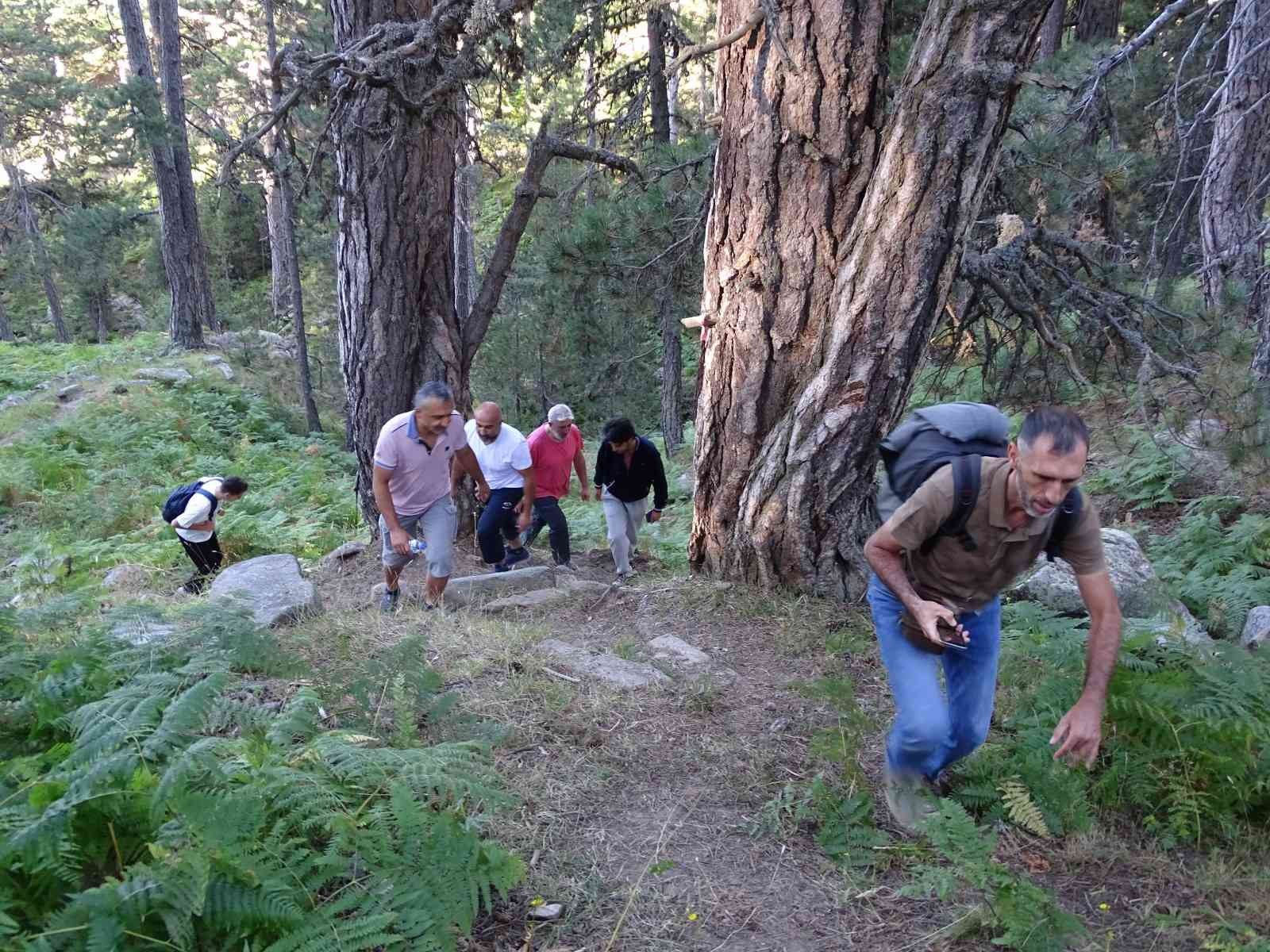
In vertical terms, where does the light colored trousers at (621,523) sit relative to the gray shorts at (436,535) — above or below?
below

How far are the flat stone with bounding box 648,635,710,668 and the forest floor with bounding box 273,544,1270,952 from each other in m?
0.10

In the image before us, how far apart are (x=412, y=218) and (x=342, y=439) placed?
10.1 metres

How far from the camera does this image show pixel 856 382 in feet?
18.4

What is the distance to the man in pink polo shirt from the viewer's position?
20.0 feet

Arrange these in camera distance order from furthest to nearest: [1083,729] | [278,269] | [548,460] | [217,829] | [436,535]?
[278,269]
[548,460]
[436,535]
[1083,729]
[217,829]

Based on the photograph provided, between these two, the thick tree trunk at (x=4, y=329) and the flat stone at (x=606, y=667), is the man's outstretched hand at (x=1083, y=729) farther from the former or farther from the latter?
the thick tree trunk at (x=4, y=329)

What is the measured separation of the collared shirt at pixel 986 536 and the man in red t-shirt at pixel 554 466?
556 centimetres

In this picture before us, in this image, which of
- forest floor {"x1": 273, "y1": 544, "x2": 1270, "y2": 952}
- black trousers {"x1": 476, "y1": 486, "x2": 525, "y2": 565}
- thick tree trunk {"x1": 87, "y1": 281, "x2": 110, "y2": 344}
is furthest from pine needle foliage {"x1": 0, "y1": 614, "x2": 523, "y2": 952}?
thick tree trunk {"x1": 87, "y1": 281, "x2": 110, "y2": 344}

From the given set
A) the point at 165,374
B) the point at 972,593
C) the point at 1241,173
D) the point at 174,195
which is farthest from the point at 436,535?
the point at 174,195

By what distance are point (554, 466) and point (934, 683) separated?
18.5 feet

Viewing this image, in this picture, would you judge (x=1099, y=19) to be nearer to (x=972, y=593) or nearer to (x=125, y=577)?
(x=972, y=593)

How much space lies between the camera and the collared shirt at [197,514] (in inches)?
311

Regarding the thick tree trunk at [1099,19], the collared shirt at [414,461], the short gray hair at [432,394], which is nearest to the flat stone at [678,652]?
the collared shirt at [414,461]

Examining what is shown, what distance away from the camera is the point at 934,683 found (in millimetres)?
3244
